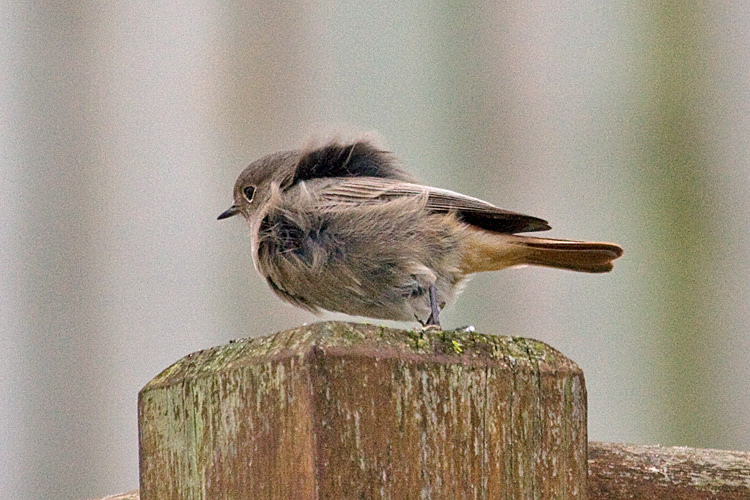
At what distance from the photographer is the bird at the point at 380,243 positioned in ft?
11.0

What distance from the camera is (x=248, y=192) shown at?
423cm

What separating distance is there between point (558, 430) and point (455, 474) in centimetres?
21

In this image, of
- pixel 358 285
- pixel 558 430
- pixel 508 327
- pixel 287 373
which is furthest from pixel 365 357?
pixel 508 327

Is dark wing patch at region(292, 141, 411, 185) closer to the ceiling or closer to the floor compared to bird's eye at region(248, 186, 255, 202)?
closer to the ceiling

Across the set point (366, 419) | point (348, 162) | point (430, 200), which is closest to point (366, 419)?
point (366, 419)

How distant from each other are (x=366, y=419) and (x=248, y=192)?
9.41ft

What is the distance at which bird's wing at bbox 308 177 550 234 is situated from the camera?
3438mm

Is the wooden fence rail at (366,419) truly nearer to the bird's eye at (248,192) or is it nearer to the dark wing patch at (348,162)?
the dark wing patch at (348,162)

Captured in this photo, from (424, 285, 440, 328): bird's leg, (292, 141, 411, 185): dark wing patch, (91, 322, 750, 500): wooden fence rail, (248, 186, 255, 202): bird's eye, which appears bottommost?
(424, 285, 440, 328): bird's leg

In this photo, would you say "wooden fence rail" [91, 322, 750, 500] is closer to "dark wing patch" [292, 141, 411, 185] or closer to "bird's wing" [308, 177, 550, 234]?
"bird's wing" [308, 177, 550, 234]

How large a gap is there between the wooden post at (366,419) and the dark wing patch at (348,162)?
2.14 meters

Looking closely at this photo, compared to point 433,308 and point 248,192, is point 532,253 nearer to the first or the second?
point 433,308

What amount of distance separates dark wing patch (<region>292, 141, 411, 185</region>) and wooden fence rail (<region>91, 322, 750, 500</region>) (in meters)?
2.14

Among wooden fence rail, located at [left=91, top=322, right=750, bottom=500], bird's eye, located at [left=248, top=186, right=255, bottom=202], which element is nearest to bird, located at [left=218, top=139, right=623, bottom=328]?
bird's eye, located at [left=248, top=186, right=255, bottom=202]
